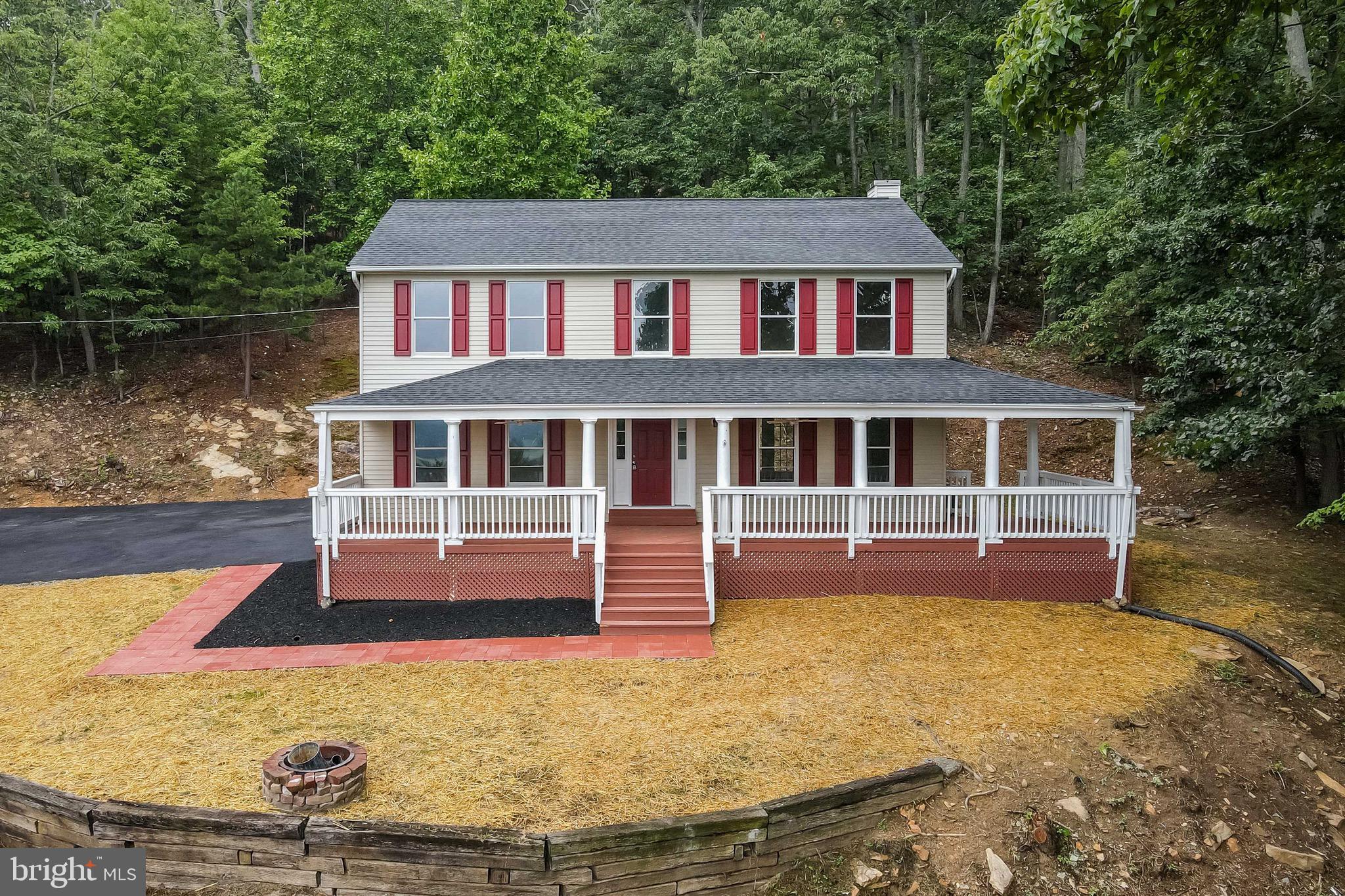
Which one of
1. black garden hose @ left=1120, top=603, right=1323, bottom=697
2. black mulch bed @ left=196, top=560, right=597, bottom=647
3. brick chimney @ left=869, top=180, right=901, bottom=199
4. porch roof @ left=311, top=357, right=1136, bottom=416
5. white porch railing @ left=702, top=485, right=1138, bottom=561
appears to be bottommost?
black mulch bed @ left=196, top=560, right=597, bottom=647

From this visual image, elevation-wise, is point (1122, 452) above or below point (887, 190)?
below

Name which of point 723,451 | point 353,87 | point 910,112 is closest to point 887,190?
point 723,451

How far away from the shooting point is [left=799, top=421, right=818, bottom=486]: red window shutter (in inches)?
564

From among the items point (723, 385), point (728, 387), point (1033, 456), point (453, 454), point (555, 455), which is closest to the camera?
point (453, 454)

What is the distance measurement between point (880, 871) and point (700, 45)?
1193 inches

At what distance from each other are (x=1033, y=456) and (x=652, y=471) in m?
7.17

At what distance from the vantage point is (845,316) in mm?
14703

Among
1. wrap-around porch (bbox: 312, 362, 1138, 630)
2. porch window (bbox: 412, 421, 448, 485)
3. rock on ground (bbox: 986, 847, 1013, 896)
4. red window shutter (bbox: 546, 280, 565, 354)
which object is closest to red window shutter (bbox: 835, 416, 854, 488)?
wrap-around porch (bbox: 312, 362, 1138, 630)

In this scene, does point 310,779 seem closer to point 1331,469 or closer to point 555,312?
point 555,312

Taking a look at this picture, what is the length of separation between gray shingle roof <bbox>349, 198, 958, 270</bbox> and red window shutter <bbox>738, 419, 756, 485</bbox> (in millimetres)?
3311

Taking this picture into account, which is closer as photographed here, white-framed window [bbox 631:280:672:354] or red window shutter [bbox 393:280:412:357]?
red window shutter [bbox 393:280:412:357]

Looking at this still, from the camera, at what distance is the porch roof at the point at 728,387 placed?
1153 cm

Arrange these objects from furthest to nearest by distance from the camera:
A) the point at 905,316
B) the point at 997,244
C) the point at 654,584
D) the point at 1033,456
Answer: the point at 997,244
the point at 905,316
the point at 1033,456
the point at 654,584

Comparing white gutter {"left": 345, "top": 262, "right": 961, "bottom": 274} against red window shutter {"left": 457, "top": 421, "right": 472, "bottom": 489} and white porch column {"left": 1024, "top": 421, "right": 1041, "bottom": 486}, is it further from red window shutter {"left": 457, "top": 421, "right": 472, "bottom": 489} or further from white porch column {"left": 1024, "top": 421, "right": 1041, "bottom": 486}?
white porch column {"left": 1024, "top": 421, "right": 1041, "bottom": 486}
